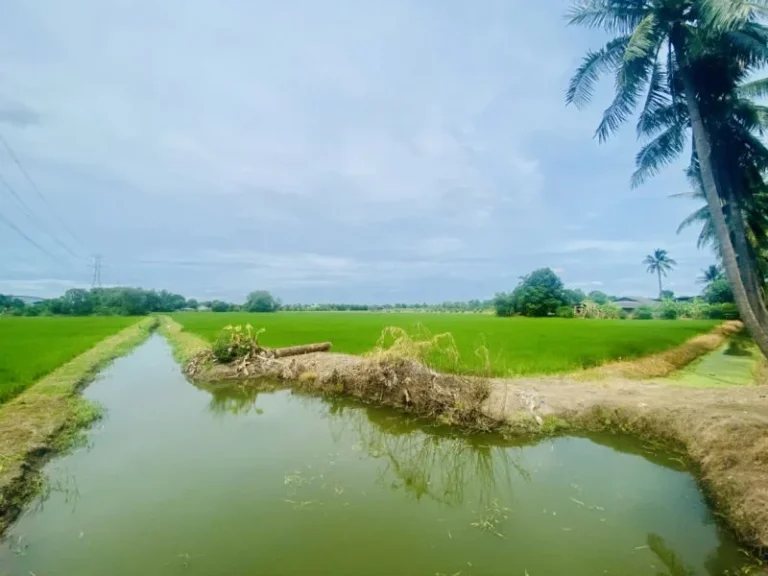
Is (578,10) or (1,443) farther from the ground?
(578,10)

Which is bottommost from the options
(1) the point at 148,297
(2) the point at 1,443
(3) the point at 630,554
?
(3) the point at 630,554

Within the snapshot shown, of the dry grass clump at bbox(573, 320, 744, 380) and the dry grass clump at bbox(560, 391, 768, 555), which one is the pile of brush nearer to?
the dry grass clump at bbox(560, 391, 768, 555)

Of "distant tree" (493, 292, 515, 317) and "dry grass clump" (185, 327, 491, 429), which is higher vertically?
"distant tree" (493, 292, 515, 317)

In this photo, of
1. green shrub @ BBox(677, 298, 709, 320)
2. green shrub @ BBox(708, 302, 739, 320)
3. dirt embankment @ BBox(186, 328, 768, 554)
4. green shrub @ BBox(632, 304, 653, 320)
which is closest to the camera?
dirt embankment @ BBox(186, 328, 768, 554)

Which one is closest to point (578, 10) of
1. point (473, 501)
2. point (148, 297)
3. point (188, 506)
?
point (473, 501)

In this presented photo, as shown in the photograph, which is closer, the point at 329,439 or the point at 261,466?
the point at 261,466

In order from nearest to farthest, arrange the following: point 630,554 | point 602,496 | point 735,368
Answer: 1. point 630,554
2. point 602,496
3. point 735,368

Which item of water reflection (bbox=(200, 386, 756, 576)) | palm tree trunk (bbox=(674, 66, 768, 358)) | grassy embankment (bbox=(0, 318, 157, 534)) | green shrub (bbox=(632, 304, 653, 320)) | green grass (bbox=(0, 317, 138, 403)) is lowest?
water reflection (bbox=(200, 386, 756, 576))

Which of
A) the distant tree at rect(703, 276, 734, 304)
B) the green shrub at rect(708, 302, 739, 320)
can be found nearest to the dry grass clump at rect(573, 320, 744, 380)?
the green shrub at rect(708, 302, 739, 320)

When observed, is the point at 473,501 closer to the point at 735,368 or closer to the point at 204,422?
the point at 204,422
